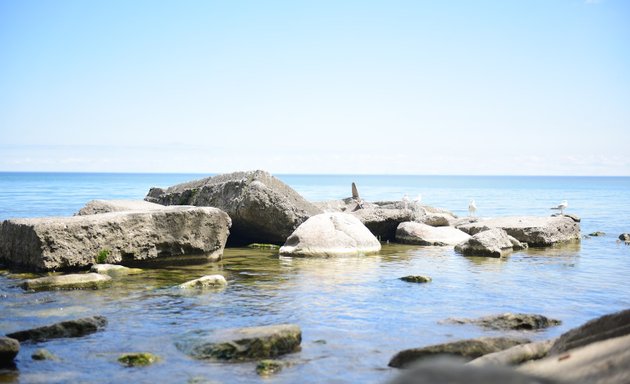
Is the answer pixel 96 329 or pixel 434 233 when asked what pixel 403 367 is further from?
pixel 434 233

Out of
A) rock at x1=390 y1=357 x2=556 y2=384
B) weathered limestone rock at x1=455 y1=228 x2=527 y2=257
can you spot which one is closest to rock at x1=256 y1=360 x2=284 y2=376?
rock at x1=390 y1=357 x2=556 y2=384

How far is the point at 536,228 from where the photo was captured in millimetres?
16688

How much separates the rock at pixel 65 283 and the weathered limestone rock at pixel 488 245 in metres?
8.06

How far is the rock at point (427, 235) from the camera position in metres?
16.5

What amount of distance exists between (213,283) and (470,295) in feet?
12.5

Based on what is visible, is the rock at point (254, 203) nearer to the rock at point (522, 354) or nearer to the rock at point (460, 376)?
the rock at point (522, 354)

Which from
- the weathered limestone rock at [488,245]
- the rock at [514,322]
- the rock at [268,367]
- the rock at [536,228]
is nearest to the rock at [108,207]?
the weathered limestone rock at [488,245]

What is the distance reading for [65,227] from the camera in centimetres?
1063

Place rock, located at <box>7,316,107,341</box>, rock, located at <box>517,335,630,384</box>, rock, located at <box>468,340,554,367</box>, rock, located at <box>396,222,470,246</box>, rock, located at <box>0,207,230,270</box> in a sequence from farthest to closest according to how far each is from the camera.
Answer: rock, located at <box>396,222,470,246</box> < rock, located at <box>0,207,230,270</box> < rock, located at <box>7,316,107,341</box> < rock, located at <box>468,340,554,367</box> < rock, located at <box>517,335,630,384</box>

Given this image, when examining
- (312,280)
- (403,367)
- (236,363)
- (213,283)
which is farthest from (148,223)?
(403,367)

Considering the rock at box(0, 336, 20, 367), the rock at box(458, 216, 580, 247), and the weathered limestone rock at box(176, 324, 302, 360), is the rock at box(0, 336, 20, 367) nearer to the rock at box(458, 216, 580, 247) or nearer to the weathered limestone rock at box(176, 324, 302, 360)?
the weathered limestone rock at box(176, 324, 302, 360)

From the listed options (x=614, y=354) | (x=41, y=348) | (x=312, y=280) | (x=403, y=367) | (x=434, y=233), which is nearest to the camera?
(x=614, y=354)

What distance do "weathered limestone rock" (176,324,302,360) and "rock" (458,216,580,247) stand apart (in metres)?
11.7

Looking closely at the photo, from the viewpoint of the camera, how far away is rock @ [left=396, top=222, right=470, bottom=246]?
1645 centimetres
